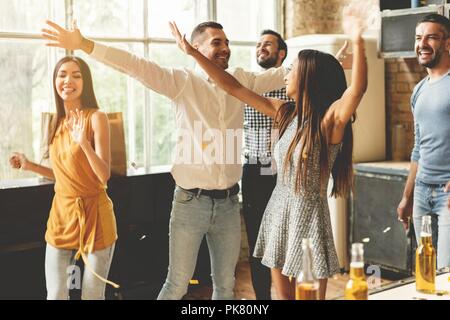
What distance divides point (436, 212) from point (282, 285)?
2.98 feet

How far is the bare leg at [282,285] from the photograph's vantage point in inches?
92.8

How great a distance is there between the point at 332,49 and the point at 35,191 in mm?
2356

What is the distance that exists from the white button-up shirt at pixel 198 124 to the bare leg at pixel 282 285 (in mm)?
537

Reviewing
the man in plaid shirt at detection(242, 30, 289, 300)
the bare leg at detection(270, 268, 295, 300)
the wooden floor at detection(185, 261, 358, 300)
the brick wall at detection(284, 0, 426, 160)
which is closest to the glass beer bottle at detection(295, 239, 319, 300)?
the bare leg at detection(270, 268, 295, 300)

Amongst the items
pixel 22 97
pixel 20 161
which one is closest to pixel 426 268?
pixel 20 161

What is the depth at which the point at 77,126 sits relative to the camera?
265cm

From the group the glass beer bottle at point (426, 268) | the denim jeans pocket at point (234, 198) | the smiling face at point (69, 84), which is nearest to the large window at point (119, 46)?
the smiling face at point (69, 84)

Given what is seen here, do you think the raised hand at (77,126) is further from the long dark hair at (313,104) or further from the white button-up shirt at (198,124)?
the long dark hair at (313,104)

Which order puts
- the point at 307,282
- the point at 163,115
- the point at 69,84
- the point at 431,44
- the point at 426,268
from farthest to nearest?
1. the point at 163,115
2. the point at 431,44
3. the point at 69,84
4. the point at 426,268
5. the point at 307,282

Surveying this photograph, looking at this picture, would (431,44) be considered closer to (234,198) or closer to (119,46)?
(234,198)

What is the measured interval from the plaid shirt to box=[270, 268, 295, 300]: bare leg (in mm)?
1260

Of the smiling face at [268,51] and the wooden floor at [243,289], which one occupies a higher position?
the smiling face at [268,51]
